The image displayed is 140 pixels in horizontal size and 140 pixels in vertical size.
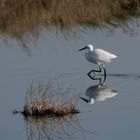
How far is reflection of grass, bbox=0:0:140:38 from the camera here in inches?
741

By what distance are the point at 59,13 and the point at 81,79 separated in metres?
4.99

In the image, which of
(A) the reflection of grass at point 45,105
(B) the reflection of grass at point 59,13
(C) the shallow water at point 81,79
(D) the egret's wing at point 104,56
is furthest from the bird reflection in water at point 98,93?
(B) the reflection of grass at point 59,13

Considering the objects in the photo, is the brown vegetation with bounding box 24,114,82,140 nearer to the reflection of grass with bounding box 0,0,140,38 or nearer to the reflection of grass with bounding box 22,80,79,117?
the reflection of grass with bounding box 22,80,79,117

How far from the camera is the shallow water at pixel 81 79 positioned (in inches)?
470

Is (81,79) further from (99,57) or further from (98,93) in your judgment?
(98,93)

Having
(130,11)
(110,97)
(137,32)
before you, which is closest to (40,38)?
(137,32)

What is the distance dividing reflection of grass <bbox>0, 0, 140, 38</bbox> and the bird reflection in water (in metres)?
4.13

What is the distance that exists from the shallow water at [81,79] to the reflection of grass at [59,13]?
59 centimetres

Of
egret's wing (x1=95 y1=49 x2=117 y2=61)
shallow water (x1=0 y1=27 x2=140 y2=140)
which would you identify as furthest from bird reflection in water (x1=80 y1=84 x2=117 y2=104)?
egret's wing (x1=95 y1=49 x2=117 y2=61)

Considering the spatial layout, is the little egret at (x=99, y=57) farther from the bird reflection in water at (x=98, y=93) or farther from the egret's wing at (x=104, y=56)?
the bird reflection in water at (x=98, y=93)

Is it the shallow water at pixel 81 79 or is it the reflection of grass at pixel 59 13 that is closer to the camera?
the shallow water at pixel 81 79

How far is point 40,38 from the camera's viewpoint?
18094 millimetres

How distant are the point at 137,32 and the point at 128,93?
17.0ft

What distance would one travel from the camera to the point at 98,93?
1391 centimetres
